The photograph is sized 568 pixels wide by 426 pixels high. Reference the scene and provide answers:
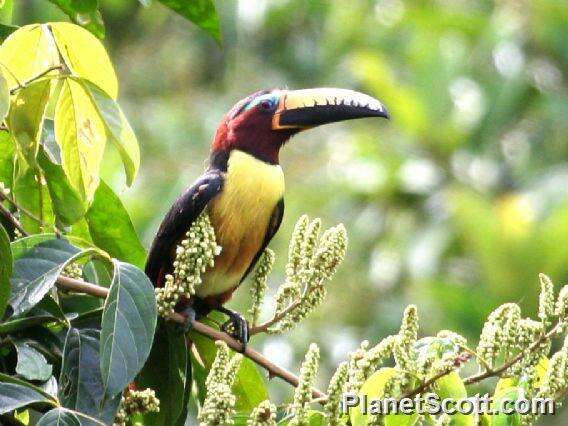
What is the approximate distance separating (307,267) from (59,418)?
20.4 inches

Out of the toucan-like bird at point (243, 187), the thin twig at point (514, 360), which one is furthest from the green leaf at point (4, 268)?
the toucan-like bird at point (243, 187)

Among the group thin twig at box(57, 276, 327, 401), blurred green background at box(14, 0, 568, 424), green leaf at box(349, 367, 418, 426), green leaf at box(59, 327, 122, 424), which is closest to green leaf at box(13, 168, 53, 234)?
thin twig at box(57, 276, 327, 401)

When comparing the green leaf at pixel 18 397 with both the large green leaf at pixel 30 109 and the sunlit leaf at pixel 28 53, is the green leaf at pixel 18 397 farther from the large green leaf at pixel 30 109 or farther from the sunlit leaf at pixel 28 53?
the sunlit leaf at pixel 28 53

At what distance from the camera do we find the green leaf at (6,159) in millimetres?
2261

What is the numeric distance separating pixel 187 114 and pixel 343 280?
238cm

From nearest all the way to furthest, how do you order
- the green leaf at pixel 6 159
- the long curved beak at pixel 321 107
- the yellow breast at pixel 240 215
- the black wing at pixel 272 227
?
1. the green leaf at pixel 6 159
2. the long curved beak at pixel 321 107
3. the yellow breast at pixel 240 215
4. the black wing at pixel 272 227

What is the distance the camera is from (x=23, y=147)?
2025mm

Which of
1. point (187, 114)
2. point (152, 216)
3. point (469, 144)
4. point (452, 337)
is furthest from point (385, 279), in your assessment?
point (452, 337)

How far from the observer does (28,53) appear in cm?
205

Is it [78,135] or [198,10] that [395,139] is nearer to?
[198,10]

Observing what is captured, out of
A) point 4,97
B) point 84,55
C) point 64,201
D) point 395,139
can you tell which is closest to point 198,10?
point 84,55

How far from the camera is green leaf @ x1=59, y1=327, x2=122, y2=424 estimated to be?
6.44 ft

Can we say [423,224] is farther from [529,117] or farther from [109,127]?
[109,127]

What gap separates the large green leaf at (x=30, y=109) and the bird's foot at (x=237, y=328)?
1.88 feet
